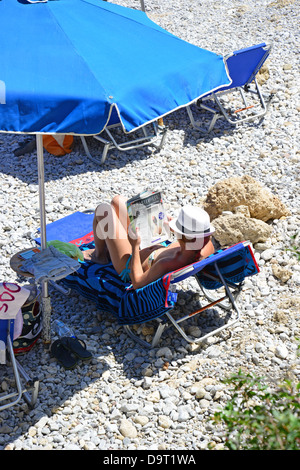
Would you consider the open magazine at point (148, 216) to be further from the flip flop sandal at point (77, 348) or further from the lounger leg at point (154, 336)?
the flip flop sandal at point (77, 348)

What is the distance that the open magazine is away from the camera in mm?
4348

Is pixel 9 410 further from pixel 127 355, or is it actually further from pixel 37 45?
pixel 37 45

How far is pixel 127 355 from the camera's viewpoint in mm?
4414

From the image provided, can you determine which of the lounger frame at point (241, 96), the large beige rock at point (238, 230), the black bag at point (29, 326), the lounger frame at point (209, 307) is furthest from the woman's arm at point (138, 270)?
the lounger frame at point (241, 96)

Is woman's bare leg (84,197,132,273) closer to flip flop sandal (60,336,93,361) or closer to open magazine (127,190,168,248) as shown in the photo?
open magazine (127,190,168,248)

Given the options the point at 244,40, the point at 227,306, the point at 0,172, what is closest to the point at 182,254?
the point at 227,306

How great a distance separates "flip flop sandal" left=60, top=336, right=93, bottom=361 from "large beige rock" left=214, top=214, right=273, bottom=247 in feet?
5.86

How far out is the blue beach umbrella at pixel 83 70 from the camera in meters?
3.30

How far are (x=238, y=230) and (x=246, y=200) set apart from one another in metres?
0.50

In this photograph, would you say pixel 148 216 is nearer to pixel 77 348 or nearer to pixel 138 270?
pixel 138 270

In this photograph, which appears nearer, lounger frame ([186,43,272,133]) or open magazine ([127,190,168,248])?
open magazine ([127,190,168,248])

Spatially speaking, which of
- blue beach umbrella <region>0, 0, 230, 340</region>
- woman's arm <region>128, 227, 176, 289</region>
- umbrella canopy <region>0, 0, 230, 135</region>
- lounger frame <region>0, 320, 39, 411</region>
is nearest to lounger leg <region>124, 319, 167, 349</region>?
woman's arm <region>128, 227, 176, 289</region>

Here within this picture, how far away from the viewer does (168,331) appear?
462cm
